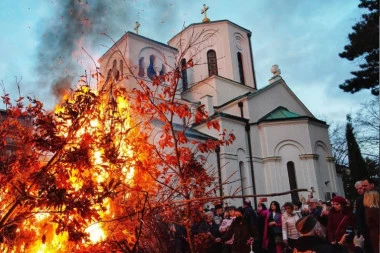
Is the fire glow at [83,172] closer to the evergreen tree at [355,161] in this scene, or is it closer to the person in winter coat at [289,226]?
the person in winter coat at [289,226]

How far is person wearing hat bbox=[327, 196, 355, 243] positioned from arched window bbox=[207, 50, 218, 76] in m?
23.2

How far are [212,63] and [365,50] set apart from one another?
15.4 metres

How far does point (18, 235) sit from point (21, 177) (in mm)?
907

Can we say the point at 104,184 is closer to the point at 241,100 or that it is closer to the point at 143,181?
the point at 143,181

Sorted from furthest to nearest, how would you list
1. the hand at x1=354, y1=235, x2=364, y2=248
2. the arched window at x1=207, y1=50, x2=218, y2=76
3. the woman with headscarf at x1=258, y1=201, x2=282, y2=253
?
the arched window at x1=207, y1=50, x2=218, y2=76
the woman with headscarf at x1=258, y1=201, x2=282, y2=253
the hand at x1=354, y1=235, x2=364, y2=248

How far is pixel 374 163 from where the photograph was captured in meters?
37.2

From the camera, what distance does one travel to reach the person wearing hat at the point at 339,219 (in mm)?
7510

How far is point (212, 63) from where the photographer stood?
30.3 metres

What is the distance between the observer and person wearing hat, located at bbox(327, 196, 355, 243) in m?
7.51

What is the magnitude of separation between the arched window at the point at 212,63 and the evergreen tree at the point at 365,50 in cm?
1401

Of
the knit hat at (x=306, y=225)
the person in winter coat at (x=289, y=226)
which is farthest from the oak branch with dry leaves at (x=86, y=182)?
the person in winter coat at (x=289, y=226)

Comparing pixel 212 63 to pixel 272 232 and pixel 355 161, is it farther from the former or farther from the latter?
pixel 272 232

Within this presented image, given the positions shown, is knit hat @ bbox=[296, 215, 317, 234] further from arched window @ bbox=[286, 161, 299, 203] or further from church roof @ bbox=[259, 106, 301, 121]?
church roof @ bbox=[259, 106, 301, 121]

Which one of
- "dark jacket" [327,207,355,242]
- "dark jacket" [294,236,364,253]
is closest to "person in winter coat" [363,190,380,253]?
"dark jacket" [327,207,355,242]
